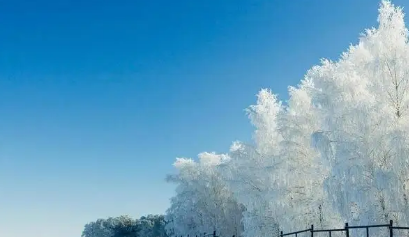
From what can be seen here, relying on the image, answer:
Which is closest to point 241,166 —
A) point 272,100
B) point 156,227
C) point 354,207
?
point 272,100

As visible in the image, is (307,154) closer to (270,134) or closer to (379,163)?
(270,134)

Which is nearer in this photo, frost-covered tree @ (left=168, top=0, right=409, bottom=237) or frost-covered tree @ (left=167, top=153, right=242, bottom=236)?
frost-covered tree @ (left=168, top=0, right=409, bottom=237)

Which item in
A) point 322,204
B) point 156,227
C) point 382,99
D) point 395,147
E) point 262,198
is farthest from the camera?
point 156,227

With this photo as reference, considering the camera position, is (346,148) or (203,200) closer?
(346,148)

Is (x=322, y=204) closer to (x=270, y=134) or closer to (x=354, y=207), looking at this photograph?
(x=354, y=207)


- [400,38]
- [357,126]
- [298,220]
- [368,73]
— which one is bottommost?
[298,220]

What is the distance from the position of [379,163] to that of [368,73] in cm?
474

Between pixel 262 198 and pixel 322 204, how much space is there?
20.0ft

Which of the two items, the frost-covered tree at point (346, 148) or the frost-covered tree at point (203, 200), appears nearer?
the frost-covered tree at point (346, 148)

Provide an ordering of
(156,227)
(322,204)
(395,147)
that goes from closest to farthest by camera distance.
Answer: (395,147), (322,204), (156,227)

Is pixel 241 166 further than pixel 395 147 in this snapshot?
Yes

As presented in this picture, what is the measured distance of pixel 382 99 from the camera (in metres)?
23.4

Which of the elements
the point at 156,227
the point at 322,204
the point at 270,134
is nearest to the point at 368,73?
the point at 322,204

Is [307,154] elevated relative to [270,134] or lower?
lower
